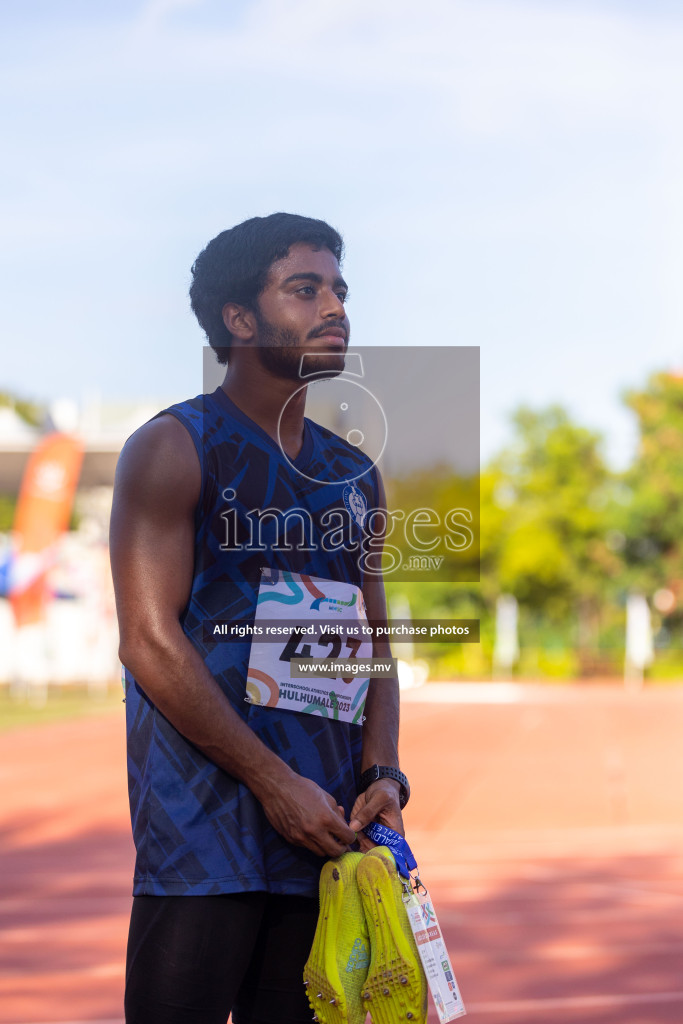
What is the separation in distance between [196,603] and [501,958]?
423cm

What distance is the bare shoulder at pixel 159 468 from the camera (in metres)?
2.04

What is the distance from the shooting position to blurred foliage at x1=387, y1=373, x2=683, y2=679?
49094 millimetres

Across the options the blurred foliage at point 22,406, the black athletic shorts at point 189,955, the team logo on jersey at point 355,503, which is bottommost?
the black athletic shorts at point 189,955

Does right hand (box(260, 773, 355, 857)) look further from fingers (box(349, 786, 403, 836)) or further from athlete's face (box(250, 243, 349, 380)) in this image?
athlete's face (box(250, 243, 349, 380))

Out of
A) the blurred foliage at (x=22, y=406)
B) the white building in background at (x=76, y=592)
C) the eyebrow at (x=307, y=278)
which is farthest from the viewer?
the blurred foliage at (x=22, y=406)

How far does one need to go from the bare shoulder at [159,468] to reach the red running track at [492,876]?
132 inches

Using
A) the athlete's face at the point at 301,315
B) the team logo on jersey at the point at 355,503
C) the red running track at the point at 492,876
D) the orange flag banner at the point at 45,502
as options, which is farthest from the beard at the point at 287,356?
the orange flag banner at the point at 45,502

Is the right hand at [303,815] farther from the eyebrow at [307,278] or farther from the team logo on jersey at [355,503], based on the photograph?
the eyebrow at [307,278]

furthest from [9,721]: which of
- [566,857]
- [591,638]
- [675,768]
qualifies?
[591,638]

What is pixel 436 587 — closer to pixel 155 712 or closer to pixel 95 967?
pixel 95 967

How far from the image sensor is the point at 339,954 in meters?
2.01

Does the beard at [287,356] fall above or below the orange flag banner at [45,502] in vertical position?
below

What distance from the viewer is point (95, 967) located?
559 centimetres

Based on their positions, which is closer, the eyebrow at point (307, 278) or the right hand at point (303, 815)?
the right hand at point (303, 815)
